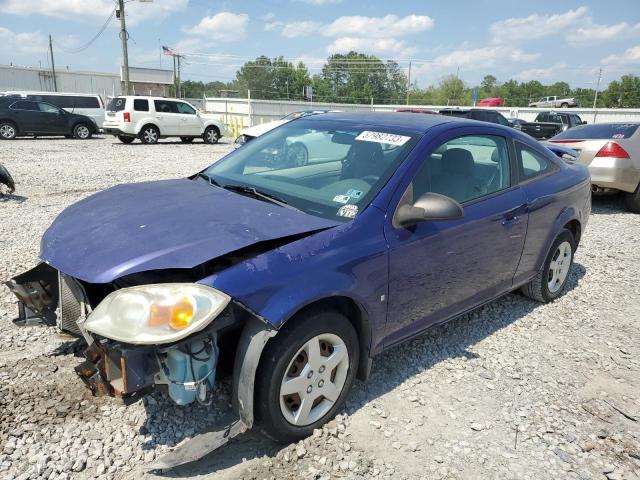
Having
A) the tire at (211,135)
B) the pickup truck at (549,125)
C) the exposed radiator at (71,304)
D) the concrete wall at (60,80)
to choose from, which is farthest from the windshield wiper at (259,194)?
the concrete wall at (60,80)

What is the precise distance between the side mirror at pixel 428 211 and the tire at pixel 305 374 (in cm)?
67

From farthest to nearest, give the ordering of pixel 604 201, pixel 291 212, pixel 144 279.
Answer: pixel 604 201
pixel 291 212
pixel 144 279

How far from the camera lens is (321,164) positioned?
333 cm

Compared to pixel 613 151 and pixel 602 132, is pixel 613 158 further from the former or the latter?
pixel 602 132

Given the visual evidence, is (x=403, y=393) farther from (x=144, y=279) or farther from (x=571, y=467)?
(x=144, y=279)

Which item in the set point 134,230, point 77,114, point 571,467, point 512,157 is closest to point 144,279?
point 134,230

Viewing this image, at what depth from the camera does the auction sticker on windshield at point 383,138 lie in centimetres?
307

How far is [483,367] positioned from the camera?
11.2 feet

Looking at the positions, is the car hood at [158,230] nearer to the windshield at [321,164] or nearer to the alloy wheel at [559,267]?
the windshield at [321,164]

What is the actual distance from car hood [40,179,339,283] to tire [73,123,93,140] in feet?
63.1

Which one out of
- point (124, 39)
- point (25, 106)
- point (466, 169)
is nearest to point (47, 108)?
point (25, 106)

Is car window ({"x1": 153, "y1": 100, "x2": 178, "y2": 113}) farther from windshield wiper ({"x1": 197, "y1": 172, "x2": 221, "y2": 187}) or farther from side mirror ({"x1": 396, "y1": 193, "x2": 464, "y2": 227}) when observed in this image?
side mirror ({"x1": 396, "y1": 193, "x2": 464, "y2": 227})

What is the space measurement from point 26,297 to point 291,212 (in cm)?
157

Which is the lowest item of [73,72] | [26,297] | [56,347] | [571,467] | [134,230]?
[571,467]
